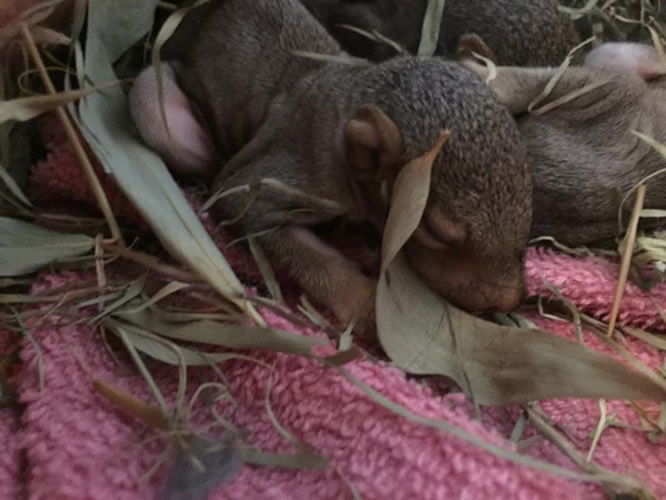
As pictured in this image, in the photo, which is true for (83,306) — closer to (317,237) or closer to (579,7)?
(317,237)

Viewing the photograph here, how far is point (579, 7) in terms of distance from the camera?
2416mm

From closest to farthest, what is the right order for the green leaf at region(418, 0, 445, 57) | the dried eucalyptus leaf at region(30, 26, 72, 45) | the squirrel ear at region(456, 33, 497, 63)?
the dried eucalyptus leaf at region(30, 26, 72, 45) < the squirrel ear at region(456, 33, 497, 63) < the green leaf at region(418, 0, 445, 57)

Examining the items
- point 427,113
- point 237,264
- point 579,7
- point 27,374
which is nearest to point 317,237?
point 237,264

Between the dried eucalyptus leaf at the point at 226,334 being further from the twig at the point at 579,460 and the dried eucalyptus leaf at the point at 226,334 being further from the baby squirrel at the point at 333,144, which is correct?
the twig at the point at 579,460

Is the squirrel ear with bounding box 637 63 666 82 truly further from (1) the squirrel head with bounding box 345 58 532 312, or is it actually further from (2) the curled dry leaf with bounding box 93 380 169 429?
(2) the curled dry leaf with bounding box 93 380 169 429

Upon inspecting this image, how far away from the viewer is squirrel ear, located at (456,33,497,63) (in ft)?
6.43

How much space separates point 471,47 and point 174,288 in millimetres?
806

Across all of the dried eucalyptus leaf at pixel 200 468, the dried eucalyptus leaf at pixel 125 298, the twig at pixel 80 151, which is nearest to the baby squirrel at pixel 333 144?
the twig at pixel 80 151

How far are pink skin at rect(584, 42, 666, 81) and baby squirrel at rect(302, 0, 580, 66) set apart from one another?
6 centimetres

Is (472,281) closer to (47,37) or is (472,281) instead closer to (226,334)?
(226,334)

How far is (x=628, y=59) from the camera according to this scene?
2.15 m

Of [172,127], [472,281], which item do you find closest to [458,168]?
[472,281]

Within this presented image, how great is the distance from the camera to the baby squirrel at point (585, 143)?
1861 millimetres

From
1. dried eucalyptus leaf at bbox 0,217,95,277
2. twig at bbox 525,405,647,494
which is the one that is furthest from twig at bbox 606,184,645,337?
dried eucalyptus leaf at bbox 0,217,95,277
